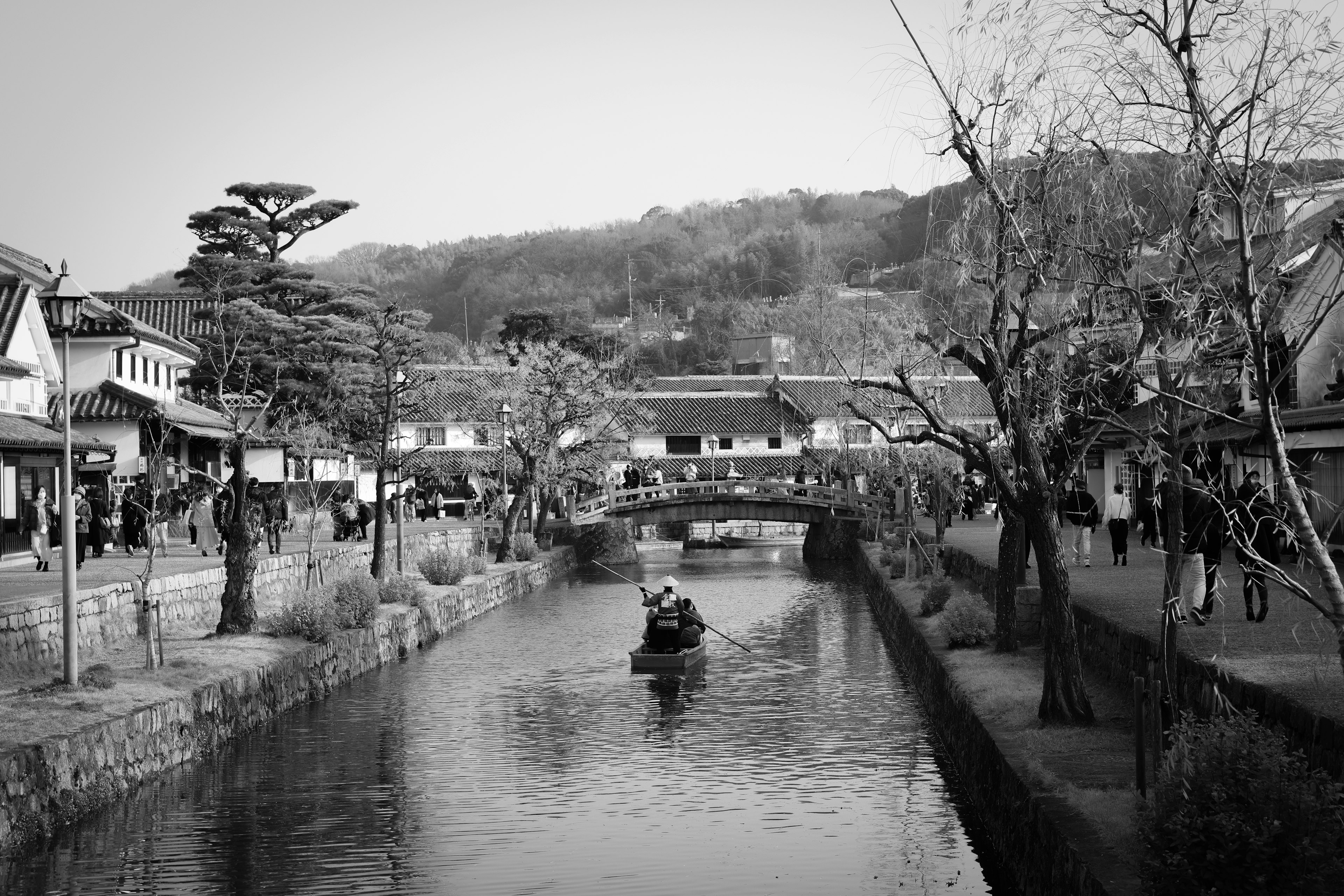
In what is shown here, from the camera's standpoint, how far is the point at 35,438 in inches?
1040

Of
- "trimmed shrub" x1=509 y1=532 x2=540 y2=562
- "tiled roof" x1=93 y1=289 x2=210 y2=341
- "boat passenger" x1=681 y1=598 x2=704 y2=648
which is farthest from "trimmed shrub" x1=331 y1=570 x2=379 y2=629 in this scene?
"tiled roof" x1=93 y1=289 x2=210 y2=341

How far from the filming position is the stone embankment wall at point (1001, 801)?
891cm

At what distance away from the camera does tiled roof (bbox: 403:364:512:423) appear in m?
61.9

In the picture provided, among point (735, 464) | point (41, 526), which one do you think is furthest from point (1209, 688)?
point (735, 464)

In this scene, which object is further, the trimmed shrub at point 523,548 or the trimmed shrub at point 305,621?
the trimmed shrub at point 523,548

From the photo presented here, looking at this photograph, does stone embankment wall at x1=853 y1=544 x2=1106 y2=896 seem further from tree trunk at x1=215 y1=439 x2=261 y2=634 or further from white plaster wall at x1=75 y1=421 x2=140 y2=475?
white plaster wall at x1=75 y1=421 x2=140 y2=475

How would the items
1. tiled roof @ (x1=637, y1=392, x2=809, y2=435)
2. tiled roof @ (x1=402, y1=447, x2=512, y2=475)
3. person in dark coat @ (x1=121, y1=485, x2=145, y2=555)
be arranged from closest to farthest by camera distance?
person in dark coat @ (x1=121, y1=485, x2=145, y2=555)
tiled roof @ (x1=402, y1=447, x2=512, y2=475)
tiled roof @ (x1=637, y1=392, x2=809, y2=435)

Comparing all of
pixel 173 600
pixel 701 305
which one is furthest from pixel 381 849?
pixel 701 305

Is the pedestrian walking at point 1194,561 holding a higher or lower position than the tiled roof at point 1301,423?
lower

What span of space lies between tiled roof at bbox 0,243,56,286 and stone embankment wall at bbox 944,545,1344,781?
2942 centimetres

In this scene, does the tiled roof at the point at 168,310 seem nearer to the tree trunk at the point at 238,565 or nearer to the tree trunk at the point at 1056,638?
the tree trunk at the point at 238,565

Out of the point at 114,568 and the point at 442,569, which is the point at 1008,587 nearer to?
the point at 114,568

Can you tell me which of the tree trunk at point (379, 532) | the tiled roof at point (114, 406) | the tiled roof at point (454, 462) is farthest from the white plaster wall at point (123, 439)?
the tiled roof at point (454, 462)

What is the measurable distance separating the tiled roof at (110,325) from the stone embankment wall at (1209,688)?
1123 inches
